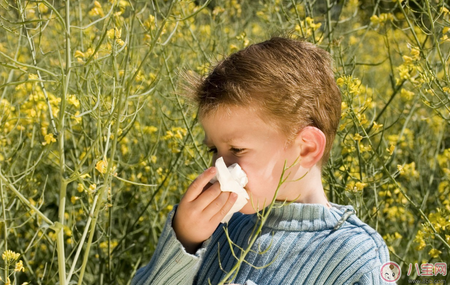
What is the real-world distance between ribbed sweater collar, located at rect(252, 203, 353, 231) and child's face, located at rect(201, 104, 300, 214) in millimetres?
64

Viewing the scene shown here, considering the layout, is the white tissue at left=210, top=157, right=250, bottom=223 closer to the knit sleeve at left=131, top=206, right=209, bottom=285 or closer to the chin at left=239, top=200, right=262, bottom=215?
the chin at left=239, top=200, right=262, bottom=215

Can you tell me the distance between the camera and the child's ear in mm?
1086

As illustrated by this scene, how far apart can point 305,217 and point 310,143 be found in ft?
0.48

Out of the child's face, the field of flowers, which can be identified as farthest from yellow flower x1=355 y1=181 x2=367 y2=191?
the child's face

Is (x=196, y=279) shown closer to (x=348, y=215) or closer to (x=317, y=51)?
(x=348, y=215)

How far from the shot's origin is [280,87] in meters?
1.08

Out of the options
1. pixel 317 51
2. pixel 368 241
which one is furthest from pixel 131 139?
pixel 368 241

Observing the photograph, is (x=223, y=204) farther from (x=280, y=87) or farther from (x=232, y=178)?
(x=280, y=87)

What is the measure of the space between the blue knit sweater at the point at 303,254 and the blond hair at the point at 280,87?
0.16 metres

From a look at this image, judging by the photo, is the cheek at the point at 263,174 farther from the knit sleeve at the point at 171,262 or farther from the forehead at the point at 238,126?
the knit sleeve at the point at 171,262

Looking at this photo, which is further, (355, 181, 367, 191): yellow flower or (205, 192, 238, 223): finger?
(355, 181, 367, 191): yellow flower

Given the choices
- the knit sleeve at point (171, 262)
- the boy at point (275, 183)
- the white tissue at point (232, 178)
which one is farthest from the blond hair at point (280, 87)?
the knit sleeve at point (171, 262)

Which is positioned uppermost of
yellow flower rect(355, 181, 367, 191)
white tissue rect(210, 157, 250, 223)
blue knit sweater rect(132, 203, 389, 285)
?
white tissue rect(210, 157, 250, 223)

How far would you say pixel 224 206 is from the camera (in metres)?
1.04
